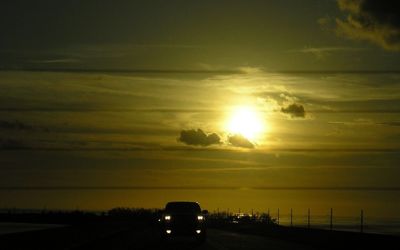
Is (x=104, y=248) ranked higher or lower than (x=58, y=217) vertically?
lower

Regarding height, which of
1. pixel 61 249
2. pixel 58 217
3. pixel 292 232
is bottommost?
pixel 61 249

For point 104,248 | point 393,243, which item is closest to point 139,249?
point 104,248

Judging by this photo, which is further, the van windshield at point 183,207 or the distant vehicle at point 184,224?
the van windshield at point 183,207

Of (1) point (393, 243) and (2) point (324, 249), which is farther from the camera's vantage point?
(2) point (324, 249)

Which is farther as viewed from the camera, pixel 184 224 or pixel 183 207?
pixel 183 207

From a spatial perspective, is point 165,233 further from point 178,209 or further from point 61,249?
point 61,249

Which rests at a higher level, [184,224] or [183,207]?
[183,207]

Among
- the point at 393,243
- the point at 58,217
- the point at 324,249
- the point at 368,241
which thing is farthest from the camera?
the point at 58,217

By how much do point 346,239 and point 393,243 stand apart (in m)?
7.37

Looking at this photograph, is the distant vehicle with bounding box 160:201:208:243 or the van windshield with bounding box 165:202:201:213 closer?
the distant vehicle with bounding box 160:201:208:243

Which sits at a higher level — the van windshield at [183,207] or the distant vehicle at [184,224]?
the van windshield at [183,207]

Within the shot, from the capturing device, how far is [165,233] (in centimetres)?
5009

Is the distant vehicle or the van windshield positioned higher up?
the van windshield

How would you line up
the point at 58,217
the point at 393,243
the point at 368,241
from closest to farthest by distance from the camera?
the point at 393,243 < the point at 368,241 < the point at 58,217
